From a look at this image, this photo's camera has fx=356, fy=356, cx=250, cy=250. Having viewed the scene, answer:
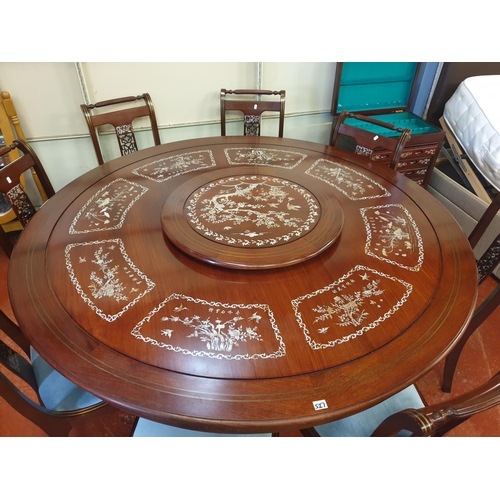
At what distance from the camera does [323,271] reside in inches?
44.8

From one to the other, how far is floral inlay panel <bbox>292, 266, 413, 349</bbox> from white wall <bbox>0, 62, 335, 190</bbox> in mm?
1722

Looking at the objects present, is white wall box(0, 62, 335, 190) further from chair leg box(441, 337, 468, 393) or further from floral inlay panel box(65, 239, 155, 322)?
chair leg box(441, 337, 468, 393)

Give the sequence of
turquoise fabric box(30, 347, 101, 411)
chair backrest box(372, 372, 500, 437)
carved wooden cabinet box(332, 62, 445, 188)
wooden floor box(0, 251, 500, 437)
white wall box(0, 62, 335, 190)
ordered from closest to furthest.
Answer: chair backrest box(372, 372, 500, 437)
turquoise fabric box(30, 347, 101, 411)
wooden floor box(0, 251, 500, 437)
white wall box(0, 62, 335, 190)
carved wooden cabinet box(332, 62, 445, 188)

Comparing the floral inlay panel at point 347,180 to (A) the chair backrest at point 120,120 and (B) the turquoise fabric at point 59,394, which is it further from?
(B) the turquoise fabric at point 59,394

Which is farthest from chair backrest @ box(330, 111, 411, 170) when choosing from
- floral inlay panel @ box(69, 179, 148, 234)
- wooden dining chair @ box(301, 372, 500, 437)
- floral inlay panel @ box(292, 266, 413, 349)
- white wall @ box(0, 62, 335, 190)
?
wooden dining chair @ box(301, 372, 500, 437)

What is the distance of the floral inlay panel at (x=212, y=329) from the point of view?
0.91 m

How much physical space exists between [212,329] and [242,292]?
156 mm

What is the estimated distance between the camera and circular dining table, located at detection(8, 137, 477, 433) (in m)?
0.83

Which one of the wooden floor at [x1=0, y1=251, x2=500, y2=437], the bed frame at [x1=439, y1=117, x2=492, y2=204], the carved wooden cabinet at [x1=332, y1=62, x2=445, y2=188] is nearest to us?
the wooden floor at [x1=0, y1=251, x2=500, y2=437]

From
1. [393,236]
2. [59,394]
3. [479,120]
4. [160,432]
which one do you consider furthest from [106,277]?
[479,120]

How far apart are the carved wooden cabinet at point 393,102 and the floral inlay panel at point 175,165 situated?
45.2 inches

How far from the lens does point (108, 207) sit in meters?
1.42

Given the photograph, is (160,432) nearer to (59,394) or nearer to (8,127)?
(59,394)

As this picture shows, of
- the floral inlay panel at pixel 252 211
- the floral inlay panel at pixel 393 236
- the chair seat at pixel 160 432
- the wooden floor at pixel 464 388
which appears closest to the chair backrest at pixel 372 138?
the floral inlay panel at pixel 393 236
